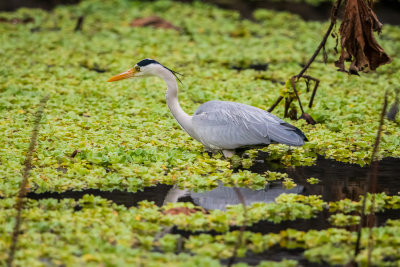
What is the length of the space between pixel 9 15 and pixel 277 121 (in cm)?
1099

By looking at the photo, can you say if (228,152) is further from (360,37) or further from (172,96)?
(360,37)

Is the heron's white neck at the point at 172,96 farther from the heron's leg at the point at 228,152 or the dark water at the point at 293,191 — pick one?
the dark water at the point at 293,191

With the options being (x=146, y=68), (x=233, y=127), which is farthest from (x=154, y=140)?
(x=233, y=127)

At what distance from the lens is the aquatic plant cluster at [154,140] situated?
4312 millimetres

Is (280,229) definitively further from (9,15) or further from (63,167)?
(9,15)

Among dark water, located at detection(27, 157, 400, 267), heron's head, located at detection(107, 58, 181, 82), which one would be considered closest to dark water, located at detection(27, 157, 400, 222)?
dark water, located at detection(27, 157, 400, 267)

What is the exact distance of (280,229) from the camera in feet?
15.3

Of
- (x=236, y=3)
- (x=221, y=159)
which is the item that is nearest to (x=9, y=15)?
(x=236, y=3)

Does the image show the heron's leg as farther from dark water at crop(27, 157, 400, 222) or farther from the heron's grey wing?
dark water at crop(27, 157, 400, 222)

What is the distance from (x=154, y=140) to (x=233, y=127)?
38.3 inches

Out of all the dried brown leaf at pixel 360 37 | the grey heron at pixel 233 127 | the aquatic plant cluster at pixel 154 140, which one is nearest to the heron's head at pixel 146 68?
the grey heron at pixel 233 127

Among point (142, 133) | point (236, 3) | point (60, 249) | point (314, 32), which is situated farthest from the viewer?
point (236, 3)

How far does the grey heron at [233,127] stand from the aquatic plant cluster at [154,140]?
0.22 m

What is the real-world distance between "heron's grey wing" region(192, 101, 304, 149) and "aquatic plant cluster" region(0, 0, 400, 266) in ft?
0.74
